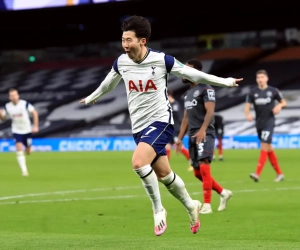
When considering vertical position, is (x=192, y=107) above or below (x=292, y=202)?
above

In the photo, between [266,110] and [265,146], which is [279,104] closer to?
[266,110]

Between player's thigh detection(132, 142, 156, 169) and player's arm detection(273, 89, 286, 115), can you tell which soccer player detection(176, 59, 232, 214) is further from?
player's arm detection(273, 89, 286, 115)

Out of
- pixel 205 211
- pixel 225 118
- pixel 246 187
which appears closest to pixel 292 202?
pixel 205 211

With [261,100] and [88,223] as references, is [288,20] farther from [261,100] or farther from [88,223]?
[88,223]

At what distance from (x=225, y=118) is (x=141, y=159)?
1303 inches

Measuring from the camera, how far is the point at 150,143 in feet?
29.9

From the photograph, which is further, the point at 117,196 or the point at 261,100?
the point at 261,100

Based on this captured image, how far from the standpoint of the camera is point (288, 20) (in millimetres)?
49812

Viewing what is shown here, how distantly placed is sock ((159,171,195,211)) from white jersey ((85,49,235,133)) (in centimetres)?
63

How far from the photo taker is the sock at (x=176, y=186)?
9.42 meters

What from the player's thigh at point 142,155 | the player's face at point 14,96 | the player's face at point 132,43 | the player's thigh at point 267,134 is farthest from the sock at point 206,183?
the player's face at point 14,96

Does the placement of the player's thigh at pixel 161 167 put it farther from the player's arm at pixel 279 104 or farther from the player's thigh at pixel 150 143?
the player's arm at pixel 279 104

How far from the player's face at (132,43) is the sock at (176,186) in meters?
1.42

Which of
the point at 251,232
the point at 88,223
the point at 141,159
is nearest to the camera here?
the point at 141,159
